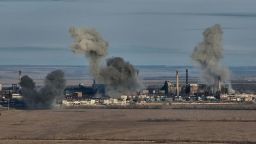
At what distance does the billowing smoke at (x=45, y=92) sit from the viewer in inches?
5886

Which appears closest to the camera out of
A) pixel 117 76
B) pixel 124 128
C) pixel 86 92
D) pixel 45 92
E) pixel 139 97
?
pixel 124 128

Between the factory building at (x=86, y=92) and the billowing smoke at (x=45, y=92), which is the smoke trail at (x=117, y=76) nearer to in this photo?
the factory building at (x=86, y=92)

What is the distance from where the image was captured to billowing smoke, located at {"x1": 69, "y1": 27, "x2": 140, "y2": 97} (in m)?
167

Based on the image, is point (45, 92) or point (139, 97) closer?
point (45, 92)

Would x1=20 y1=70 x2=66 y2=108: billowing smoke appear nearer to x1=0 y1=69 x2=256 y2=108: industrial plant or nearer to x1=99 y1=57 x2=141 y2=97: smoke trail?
x1=0 y1=69 x2=256 y2=108: industrial plant

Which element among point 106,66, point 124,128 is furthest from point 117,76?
point 124,128

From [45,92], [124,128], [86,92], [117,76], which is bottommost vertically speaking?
[124,128]

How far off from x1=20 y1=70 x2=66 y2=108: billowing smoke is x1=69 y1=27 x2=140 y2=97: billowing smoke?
30.8ft

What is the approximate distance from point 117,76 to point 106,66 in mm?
3404

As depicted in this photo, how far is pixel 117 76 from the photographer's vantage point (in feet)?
557

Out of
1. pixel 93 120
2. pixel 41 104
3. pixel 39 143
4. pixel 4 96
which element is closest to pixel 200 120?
pixel 93 120

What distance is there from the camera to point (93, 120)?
111 m

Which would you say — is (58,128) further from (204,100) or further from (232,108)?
(204,100)

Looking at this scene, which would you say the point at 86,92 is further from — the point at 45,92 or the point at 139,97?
the point at 45,92
